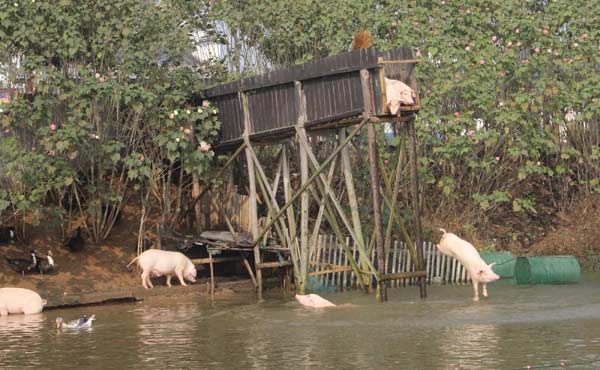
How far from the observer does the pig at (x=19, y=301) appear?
59.2ft

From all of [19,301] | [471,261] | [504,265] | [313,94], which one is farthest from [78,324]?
[504,265]

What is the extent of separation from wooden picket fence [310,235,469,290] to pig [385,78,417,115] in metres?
3.06

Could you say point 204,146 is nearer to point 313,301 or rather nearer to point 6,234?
point 6,234

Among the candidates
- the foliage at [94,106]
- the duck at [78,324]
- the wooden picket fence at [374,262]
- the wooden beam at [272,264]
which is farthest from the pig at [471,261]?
the duck at [78,324]

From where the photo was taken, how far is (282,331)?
1578 cm

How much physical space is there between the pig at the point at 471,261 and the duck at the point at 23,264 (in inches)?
273

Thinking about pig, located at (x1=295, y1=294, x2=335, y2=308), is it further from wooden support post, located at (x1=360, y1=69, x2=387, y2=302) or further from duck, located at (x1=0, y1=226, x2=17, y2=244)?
duck, located at (x1=0, y1=226, x2=17, y2=244)

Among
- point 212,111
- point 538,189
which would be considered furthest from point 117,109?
point 538,189

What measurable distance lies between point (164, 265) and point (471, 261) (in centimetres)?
528

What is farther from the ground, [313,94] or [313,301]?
[313,94]

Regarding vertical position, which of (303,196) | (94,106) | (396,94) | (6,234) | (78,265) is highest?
(94,106)

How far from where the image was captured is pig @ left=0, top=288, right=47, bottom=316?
59.2ft

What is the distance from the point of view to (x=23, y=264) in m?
20.1

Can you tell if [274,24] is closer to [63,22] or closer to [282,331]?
[63,22]
